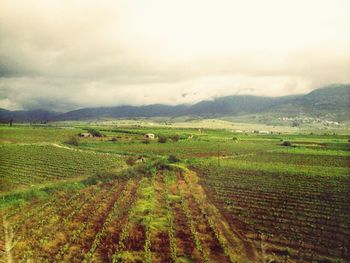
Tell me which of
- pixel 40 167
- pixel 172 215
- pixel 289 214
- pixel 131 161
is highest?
pixel 40 167

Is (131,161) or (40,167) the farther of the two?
(131,161)

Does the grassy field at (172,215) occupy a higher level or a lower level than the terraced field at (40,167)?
lower

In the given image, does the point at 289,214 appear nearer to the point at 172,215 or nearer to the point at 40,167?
the point at 172,215

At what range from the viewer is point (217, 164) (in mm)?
55344

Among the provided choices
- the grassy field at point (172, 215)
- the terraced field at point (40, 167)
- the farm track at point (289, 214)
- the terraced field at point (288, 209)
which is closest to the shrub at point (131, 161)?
the terraced field at point (40, 167)

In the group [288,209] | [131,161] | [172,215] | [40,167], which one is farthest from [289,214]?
[40,167]

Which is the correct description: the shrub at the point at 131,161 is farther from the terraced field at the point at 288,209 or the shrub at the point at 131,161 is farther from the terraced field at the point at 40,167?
the terraced field at the point at 288,209

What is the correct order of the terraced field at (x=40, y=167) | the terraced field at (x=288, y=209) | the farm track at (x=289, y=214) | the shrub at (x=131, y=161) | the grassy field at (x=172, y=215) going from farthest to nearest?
1. the shrub at (x=131, y=161)
2. the terraced field at (x=40, y=167)
3. the terraced field at (x=288, y=209)
4. the farm track at (x=289, y=214)
5. the grassy field at (x=172, y=215)

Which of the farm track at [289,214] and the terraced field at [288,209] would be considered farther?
the terraced field at [288,209]

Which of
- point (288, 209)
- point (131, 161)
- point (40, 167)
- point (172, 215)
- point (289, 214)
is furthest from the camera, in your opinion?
point (131, 161)

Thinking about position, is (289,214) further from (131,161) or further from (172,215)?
(131,161)

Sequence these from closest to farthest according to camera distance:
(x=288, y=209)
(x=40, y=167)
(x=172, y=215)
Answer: (x=172, y=215), (x=288, y=209), (x=40, y=167)

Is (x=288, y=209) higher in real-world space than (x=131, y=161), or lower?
lower

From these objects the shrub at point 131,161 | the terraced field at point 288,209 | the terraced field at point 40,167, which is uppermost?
the terraced field at point 40,167
